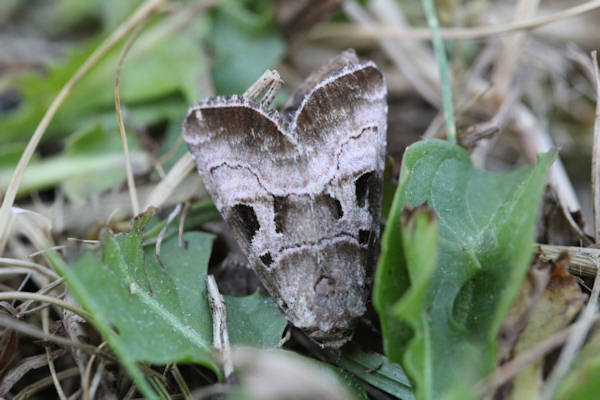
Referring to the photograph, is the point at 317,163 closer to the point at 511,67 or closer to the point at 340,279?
the point at 340,279

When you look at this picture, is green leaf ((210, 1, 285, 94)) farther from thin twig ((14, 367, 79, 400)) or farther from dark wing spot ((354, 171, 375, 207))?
thin twig ((14, 367, 79, 400))

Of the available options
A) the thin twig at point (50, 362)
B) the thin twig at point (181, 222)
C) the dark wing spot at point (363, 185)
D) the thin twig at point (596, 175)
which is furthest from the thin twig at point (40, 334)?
the thin twig at point (596, 175)

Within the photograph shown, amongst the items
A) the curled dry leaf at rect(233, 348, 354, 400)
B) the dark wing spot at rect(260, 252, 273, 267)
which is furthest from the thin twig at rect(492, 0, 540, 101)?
the curled dry leaf at rect(233, 348, 354, 400)

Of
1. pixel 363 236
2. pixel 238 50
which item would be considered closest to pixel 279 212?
pixel 363 236

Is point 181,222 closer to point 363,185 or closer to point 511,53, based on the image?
point 363,185

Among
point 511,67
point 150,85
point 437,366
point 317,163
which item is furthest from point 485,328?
point 150,85

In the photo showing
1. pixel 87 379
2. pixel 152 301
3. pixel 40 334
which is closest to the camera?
pixel 40 334

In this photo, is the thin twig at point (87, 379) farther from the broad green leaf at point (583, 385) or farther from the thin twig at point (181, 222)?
the broad green leaf at point (583, 385)
